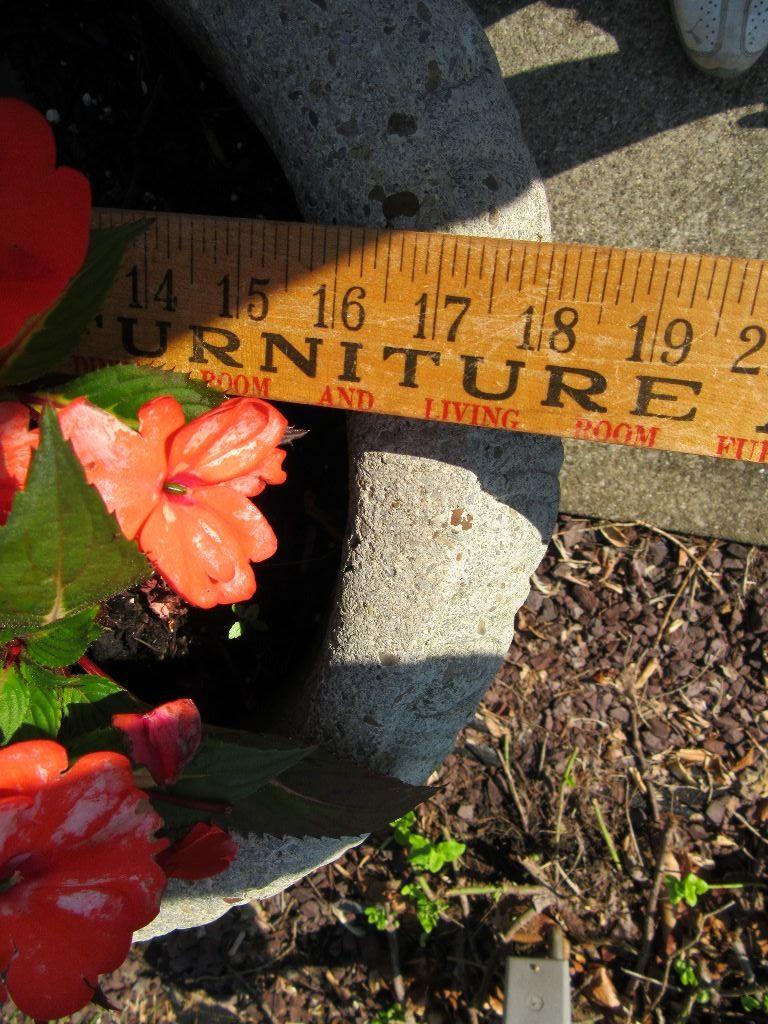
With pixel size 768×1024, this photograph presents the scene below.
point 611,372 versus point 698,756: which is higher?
point 611,372

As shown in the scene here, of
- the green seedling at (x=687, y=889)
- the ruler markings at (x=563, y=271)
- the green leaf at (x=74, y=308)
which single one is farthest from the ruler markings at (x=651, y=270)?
the green seedling at (x=687, y=889)

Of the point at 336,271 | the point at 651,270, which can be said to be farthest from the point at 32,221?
the point at 651,270

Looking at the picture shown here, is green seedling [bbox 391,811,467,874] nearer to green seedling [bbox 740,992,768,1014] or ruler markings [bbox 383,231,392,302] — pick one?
green seedling [bbox 740,992,768,1014]

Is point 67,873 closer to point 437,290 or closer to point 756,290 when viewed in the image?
point 437,290

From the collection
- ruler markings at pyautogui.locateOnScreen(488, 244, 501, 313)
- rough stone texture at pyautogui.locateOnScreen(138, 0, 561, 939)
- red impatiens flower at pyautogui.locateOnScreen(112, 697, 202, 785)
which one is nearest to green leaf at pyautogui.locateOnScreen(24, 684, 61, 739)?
red impatiens flower at pyautogui.locateOnScreen(112, 697, 202, 785)

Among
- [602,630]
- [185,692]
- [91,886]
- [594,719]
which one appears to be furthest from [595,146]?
[91,886]

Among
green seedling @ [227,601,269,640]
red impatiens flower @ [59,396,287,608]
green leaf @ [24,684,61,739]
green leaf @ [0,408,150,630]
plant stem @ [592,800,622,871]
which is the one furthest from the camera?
plant stem @ [592,800,622,871]

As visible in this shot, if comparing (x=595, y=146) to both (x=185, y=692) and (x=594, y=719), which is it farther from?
(x=185, y=692)
